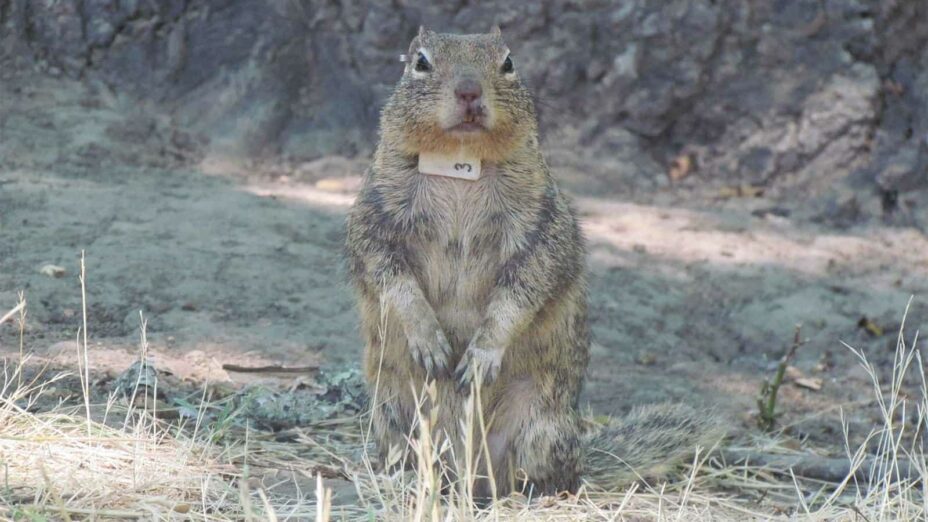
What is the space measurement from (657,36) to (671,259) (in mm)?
1842

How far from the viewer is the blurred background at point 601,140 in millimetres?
6855

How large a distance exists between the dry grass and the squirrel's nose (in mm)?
1049

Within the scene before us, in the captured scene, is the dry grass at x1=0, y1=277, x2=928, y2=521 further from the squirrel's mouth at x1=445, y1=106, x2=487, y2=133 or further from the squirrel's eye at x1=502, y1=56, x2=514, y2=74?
the squirrel's eye at x1=502, y1=56, x2=514, y2=74

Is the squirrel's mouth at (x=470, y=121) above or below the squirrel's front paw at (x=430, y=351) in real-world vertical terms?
above

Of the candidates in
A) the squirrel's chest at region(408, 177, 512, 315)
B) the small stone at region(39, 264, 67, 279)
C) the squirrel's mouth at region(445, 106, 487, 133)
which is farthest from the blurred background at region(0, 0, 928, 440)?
the squirrel's mouth at region(445, 106, 487, 133)

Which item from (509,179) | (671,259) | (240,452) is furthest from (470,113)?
(671,259)

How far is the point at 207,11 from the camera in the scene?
8430 mm

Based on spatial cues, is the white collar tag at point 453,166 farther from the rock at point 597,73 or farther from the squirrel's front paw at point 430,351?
the rock at point 597,73

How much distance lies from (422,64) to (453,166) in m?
0.38

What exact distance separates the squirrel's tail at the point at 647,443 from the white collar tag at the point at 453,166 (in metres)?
1.16

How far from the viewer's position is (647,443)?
4.70 meters

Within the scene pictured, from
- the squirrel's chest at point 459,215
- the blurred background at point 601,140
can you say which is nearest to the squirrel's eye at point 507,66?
the squirrel's chest at point 459,215

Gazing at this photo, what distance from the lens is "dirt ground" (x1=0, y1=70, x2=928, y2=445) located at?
19.0 ft

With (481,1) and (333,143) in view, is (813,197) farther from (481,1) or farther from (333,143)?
(333,143)
